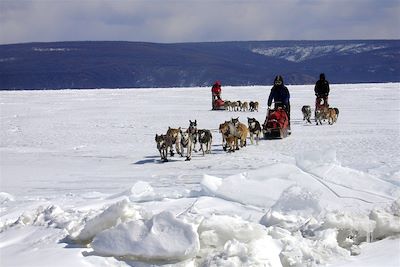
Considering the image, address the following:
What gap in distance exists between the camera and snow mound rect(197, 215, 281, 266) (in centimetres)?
388

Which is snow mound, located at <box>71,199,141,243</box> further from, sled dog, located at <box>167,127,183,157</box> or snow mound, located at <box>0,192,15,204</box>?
sled dog, located at <box>167,127,183,157</box>

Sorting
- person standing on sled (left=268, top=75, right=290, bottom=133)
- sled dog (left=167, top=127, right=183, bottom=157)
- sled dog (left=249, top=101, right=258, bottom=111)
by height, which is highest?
person standing on sled (left=268, top=75, right=290, bottom=133)

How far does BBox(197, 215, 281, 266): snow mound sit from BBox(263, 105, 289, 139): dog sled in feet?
25.1

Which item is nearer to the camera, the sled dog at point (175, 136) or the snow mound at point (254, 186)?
the snow mound at point (254, 186)

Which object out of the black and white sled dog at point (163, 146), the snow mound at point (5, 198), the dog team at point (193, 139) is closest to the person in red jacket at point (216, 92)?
the dog team at point (193, 139)

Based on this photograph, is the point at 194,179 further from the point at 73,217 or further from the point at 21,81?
the point at 21,81

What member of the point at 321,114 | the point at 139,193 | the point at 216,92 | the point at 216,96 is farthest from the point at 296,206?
the point at 216,96

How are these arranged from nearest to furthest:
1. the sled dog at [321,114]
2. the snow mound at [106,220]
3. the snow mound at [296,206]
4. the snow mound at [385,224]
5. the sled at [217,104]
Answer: the snow mound at [385,224]
the snow mound at [106,220]
the snow mound at [296,206]
the sled dog at [321,114]
the sled at [217,104]

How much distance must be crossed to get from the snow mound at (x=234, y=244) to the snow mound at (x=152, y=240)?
14 cm

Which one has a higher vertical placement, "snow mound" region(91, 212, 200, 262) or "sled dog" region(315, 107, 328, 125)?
"sled dog" region(315, 107, 328, 125)

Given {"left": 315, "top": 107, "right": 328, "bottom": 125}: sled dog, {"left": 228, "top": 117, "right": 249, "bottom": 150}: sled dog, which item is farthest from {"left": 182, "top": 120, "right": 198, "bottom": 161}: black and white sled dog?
{"left": 315, "top": 107, "right": 328, "bottom": 125}: sled dog

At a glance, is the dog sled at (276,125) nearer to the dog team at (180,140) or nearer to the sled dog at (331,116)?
the dog team at (180,140)

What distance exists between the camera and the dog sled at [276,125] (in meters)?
11.9

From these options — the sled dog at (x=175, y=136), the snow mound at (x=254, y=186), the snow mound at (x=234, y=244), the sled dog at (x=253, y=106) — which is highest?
the sled dog at (x=253, y=106)
